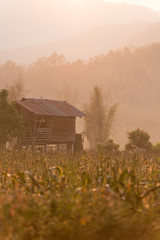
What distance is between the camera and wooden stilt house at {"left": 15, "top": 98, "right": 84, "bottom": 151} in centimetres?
3638

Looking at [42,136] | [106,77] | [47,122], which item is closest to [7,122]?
[42,136]

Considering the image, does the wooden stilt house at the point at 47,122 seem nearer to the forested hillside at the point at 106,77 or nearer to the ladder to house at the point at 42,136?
the ladder to house at the point at 42,136

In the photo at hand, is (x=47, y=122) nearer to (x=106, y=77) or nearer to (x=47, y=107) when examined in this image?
(x=47, y=107)

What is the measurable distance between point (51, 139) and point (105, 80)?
293 ft

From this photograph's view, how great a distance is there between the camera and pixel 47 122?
128ft

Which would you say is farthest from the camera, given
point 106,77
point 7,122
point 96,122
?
point 106,77

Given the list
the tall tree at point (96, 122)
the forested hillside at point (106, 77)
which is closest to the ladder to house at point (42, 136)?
the tall tree at point (96, 122)

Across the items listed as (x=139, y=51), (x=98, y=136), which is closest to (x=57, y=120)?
(x=98, y=136)

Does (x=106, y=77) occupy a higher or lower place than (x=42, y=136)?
higher

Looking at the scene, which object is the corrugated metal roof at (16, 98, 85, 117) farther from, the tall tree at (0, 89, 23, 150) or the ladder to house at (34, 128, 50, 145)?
the tall tree at (0, 89, 23, 150)

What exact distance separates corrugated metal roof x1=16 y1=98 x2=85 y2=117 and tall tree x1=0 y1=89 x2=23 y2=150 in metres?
2.96

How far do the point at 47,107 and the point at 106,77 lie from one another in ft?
297

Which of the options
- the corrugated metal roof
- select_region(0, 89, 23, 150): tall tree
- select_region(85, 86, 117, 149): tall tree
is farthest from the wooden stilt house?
select_region(85, 86, 117, 149): tall tree

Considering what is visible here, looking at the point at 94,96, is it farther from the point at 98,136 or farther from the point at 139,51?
the point at 139,51
